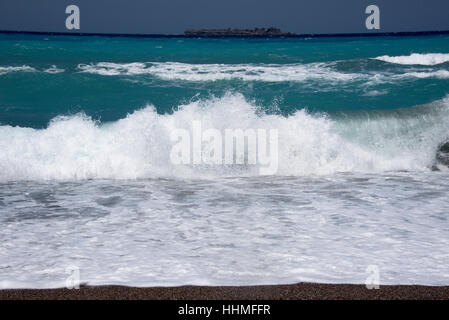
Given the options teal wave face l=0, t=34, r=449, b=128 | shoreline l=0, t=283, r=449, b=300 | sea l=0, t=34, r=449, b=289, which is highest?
teal wave face l=0, t=34, r=449, b=128

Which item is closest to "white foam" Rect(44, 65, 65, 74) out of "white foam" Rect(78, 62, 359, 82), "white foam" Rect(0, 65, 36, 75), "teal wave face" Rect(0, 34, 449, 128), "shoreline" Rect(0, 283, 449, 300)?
"teal wave face" Rect(0, 34, 449, 128)

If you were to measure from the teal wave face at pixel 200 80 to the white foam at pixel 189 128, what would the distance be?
2.71 m

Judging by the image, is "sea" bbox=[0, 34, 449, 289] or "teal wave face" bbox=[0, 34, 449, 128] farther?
"teal wave face" bbox=[0, 34, 449, 128]

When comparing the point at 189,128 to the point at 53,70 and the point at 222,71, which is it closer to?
the point at 222,71

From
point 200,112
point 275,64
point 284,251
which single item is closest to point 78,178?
point 200,112

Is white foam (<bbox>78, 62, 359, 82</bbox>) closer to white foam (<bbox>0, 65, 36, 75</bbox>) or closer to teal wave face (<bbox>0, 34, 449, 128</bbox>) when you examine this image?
teal wave face (<bbox>0, 34, 449, 128</bbox>)

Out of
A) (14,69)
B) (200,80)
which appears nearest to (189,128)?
(200,80)

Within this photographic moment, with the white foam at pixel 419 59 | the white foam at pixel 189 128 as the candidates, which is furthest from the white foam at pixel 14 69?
the white foam at pixel 419 59

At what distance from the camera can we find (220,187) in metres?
6.44

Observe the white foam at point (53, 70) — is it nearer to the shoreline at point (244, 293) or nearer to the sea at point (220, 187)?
the sea at point (220, 187)

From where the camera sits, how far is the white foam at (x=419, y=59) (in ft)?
64.8

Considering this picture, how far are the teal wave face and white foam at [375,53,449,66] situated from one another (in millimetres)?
36

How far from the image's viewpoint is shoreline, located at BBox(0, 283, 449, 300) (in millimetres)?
3135

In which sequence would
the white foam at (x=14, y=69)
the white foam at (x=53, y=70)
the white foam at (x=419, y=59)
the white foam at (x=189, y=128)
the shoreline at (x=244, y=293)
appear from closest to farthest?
the shoreline at (x=244, y=293)
the white foam at (x=189, y=128)
the white foam at (x=14, y=69)
the white foam at (x=53, y=70)
the white foam at (x=419, y=59)
